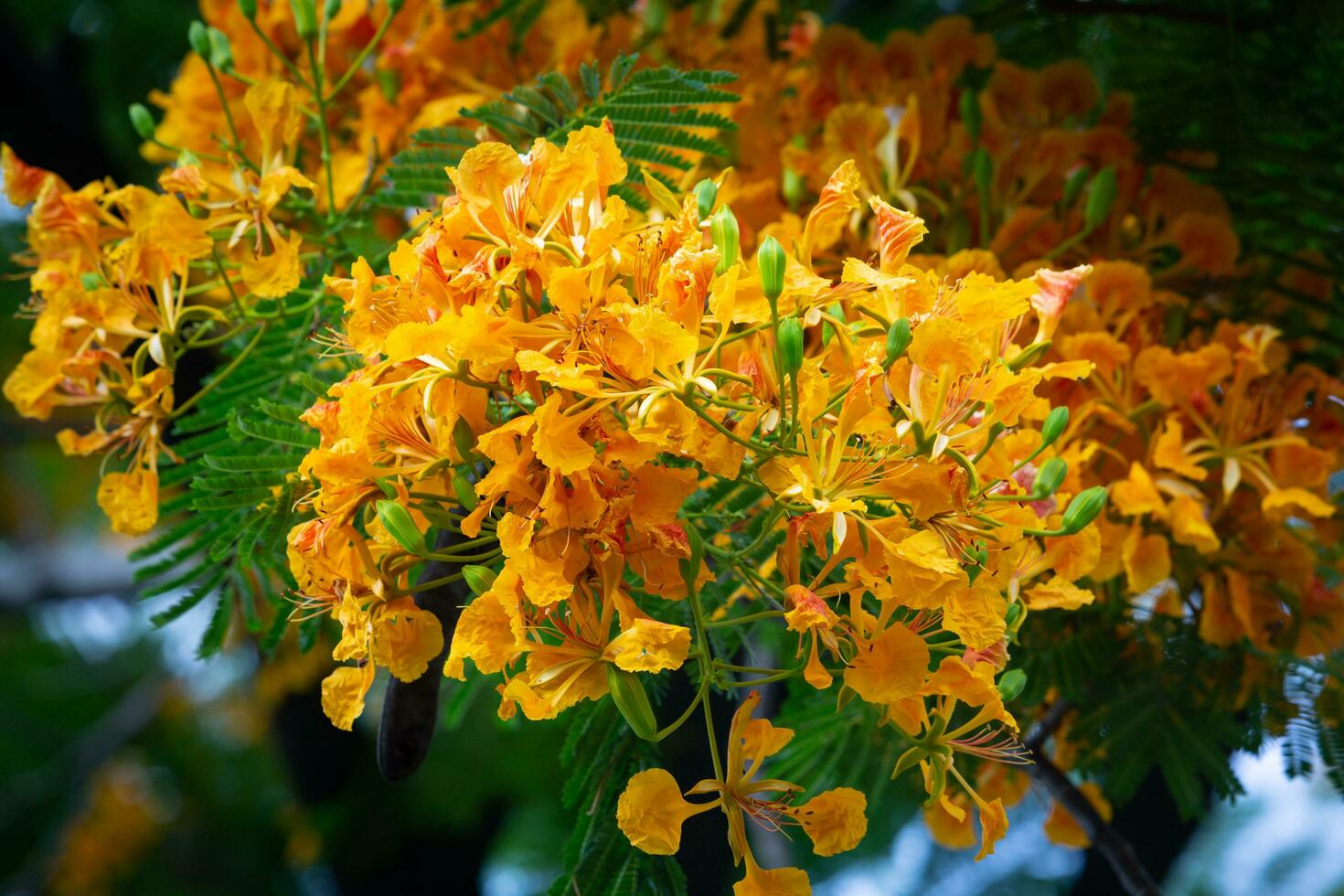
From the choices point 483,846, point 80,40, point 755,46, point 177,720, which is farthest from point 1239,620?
point 177,720

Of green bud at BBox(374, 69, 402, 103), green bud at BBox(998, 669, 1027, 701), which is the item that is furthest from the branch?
green bud at BBox(374, 69, 402, 103)

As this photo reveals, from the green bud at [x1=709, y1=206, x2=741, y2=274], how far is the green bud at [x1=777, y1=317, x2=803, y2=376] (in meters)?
0.07

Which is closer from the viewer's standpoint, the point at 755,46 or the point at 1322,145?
the point at 1322,145

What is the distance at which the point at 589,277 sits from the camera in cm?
81

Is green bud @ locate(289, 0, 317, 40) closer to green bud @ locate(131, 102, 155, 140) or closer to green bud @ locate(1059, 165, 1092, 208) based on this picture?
green bud @ locate(131, 102, 155, 140)

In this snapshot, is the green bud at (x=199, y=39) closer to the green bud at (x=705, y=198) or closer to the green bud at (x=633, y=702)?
the green bud at (x=705, y=198)

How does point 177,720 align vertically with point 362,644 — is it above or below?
below

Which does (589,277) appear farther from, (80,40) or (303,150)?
(80,40)

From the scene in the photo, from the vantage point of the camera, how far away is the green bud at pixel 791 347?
0.74m

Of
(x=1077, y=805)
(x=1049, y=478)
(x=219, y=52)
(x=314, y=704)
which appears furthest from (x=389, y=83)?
(x=314, y=704)

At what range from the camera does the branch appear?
1.34 metres

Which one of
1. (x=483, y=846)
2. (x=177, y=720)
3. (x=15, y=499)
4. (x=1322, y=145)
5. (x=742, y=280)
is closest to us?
(x=742, y=280)

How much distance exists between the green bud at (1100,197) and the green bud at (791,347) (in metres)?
0.63

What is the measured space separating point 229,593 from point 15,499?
5.63m
